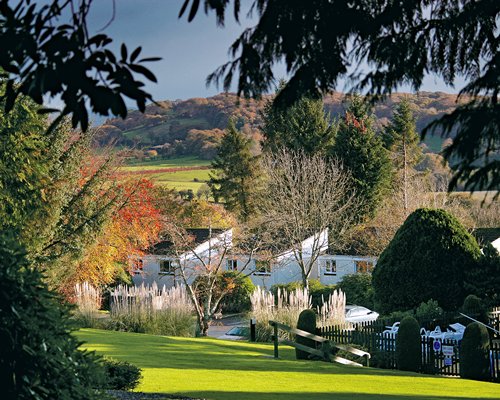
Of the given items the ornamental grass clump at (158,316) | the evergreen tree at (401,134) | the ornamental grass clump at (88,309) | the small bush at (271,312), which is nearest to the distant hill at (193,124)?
the evergreen tree at (401,134)

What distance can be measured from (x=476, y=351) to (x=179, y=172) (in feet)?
243

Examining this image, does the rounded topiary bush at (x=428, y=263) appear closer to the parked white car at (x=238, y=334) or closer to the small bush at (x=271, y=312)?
the small bush at (x=271, y=312)

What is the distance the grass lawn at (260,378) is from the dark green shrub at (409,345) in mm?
1064

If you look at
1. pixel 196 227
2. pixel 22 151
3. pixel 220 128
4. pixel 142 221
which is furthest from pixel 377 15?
pixel 220 128

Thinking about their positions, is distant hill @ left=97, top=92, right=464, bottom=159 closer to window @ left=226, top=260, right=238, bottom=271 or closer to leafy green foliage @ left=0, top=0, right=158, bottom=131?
window @ left=226, top=260, right=238, bottom=271

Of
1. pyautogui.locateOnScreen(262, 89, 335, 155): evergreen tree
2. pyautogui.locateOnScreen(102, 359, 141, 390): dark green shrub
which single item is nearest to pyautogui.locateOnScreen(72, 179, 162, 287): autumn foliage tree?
pyautogui.locateOnScreen(262, 89, 335, 155): evergreen tree

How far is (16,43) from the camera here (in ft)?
14.8

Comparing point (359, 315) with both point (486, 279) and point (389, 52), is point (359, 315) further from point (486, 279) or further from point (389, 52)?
point (389, 52)

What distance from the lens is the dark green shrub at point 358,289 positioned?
3905 centimetres

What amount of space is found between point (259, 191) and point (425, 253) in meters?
35.7

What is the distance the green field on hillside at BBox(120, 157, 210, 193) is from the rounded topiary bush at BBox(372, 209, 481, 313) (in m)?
57.9

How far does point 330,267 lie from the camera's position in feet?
163

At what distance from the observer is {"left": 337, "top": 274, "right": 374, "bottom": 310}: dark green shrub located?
39053 mm

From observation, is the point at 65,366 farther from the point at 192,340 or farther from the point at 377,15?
the point at 192,340
